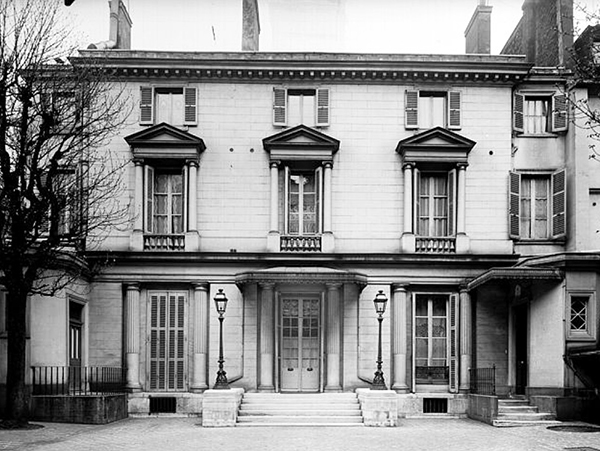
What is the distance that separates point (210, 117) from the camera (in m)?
25.7

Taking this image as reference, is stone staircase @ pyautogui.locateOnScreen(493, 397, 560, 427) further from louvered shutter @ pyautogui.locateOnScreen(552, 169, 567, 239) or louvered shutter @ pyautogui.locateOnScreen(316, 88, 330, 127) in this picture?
louvered shutter @ pyautogui.locateOnScreen(316, 88, 330, 127)

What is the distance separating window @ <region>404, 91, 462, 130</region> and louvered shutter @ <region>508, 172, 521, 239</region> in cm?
256

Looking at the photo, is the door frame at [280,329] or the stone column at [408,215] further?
the stone column at [408,215]

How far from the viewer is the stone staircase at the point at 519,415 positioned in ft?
70.8

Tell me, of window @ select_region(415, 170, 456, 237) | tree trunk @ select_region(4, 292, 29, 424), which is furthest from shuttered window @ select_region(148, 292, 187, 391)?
window @ select_region(415, 170, 456, 237)

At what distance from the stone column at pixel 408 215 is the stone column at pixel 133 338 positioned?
905 centimetres

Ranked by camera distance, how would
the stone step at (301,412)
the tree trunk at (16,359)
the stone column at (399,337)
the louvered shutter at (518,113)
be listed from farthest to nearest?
1. the louvered shutter at (518,113)
2. the stone column at (399,337)
3. the stone step at (301,412)
4. the tree trunk at (16,359)

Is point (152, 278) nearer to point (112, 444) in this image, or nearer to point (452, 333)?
point (112, 444)

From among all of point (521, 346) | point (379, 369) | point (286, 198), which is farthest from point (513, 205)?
point (286, 198)

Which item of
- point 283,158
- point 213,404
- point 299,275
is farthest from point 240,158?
point 213,404

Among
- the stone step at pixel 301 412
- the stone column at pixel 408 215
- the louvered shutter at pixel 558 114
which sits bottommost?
the stone step at pixel 301 412

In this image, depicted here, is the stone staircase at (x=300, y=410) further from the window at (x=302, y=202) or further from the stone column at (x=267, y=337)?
the window at (x=302, y=202)

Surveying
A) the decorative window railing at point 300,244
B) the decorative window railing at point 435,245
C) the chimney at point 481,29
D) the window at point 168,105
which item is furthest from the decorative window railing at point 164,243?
the chimney at point 481,29

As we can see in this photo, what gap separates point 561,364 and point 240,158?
12.2 meters
